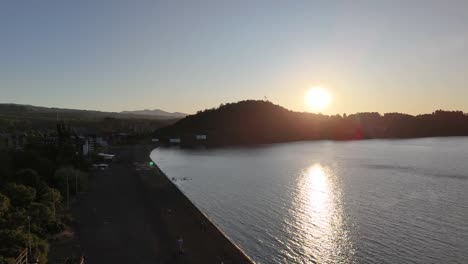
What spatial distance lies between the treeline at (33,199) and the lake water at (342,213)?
52.2 feet

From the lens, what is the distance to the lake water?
120ft

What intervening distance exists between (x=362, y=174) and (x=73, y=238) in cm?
6686

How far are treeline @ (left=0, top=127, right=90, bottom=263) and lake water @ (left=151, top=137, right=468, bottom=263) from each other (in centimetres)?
1590

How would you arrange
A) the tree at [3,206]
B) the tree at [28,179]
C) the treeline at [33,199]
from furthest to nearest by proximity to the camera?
the tree at [28,179] → the tree at [3,206] → the treeline at [33,199]

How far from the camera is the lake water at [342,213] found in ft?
120

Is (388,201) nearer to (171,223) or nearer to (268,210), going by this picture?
(268,210)

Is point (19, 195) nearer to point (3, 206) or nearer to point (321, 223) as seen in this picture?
point (3, 206)

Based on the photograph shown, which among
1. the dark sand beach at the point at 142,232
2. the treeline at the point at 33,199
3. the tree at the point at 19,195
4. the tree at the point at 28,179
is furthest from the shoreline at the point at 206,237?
the tree at the point at 28,179

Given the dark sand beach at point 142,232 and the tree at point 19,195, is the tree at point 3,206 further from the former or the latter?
the tree at point 19,195

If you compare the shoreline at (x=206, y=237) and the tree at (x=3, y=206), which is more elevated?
the tree at (x=3, y=206)

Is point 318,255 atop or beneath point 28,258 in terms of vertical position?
beneath

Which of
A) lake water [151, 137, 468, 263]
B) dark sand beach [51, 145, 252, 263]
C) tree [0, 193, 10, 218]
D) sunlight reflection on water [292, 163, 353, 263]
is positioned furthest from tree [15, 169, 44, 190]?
sunlight reflection on water [292, 163, 353, 263]

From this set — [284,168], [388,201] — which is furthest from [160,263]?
[284,168]

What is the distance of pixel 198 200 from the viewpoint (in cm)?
6228
